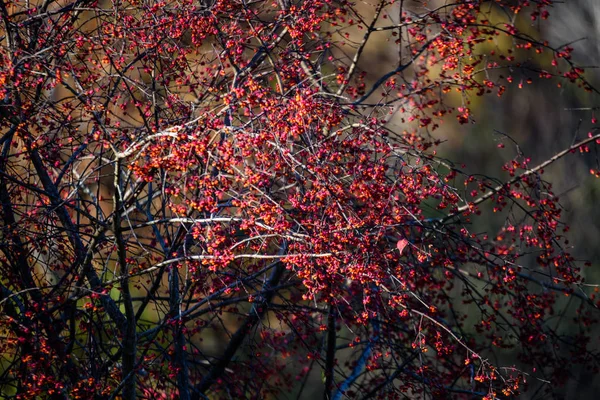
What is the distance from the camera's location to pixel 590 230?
13.8m

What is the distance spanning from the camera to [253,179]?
3.99 m

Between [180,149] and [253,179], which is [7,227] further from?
[253,179]

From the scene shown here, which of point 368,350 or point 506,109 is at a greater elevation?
point 506,109

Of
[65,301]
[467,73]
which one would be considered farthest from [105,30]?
[467,73]

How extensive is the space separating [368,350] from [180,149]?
3.80m

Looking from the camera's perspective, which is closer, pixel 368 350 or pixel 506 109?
pixel 368 350

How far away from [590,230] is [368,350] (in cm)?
817

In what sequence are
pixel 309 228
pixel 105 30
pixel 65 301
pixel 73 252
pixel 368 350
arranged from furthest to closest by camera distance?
pixel 368 350 < pixel 73 252 < pixel 105 30 < pixel 65 301 < pixel 309 228

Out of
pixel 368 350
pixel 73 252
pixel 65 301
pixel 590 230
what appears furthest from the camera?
pixel 590 230

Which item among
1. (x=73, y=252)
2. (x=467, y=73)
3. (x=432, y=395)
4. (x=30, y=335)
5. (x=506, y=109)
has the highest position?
(x=506, y=109)

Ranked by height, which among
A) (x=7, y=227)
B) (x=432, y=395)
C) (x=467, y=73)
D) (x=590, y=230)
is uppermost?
(x=590, y=230)

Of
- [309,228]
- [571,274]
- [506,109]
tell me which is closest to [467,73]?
[571,274]

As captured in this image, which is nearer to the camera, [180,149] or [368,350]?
[180,149]

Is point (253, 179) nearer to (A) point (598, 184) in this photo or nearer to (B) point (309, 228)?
(B) point (309, 228)
